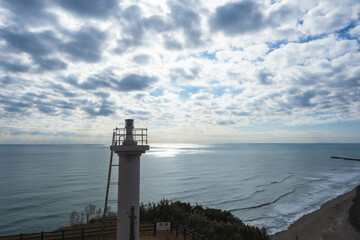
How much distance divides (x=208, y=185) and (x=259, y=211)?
19.2 metres

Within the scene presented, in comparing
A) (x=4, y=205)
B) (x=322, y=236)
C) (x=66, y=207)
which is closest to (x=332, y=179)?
(x=322, y=236)

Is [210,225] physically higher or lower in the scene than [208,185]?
higher

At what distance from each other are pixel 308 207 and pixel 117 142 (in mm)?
37241

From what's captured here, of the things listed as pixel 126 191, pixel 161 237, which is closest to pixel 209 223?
pixel 161 237

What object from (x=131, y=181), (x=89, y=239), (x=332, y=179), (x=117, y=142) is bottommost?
(x=332, y=179)

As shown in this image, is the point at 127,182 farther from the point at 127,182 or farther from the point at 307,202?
the point at 307,202

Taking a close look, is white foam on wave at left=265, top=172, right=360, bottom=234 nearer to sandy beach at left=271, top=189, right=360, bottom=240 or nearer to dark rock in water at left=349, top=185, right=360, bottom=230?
sandy beach at left=271, top=189, right=360, bottom=240

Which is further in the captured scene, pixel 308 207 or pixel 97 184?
pixel 97 184

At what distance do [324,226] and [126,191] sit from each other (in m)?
28.6

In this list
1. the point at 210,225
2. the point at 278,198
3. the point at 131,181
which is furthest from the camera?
the point at 278,198

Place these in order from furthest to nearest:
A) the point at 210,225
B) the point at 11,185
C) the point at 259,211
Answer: the point at 11,185
the point at 259,211
the point at 210,225

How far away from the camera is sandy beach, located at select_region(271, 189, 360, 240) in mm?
24750

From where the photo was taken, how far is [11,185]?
5159 cm

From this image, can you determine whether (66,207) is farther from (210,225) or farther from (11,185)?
(210,225)
